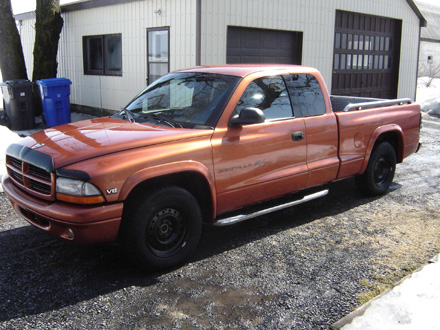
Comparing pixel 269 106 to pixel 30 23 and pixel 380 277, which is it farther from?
pixel 30 23

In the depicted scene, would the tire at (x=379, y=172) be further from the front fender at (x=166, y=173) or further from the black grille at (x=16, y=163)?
the black grille at (x=16, y=163)

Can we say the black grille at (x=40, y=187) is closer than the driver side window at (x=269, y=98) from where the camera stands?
Yes

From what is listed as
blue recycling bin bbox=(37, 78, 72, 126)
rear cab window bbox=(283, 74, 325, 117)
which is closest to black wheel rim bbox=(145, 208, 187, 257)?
rear cab window bbox=(283, 74, 325, 117)

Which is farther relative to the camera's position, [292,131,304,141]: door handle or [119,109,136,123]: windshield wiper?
[292,131,304,141]: door handle

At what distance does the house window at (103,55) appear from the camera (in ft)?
41.6

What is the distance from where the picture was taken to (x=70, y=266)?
4.25 metres

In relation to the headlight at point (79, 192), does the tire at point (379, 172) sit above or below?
below

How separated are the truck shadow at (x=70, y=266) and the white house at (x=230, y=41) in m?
5.58

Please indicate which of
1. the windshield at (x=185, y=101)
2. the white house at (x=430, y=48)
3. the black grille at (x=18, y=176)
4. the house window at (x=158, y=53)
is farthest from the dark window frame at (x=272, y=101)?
the white house at (x=430, y=48)

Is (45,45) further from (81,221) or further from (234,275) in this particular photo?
(234,275)

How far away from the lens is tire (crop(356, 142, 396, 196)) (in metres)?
6.31

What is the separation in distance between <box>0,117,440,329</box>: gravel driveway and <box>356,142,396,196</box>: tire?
57 cm

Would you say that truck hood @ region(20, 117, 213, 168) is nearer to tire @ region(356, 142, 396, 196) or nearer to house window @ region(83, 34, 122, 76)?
tire @ region(356, 142, 396, 196)

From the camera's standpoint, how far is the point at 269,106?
16.4 feet
